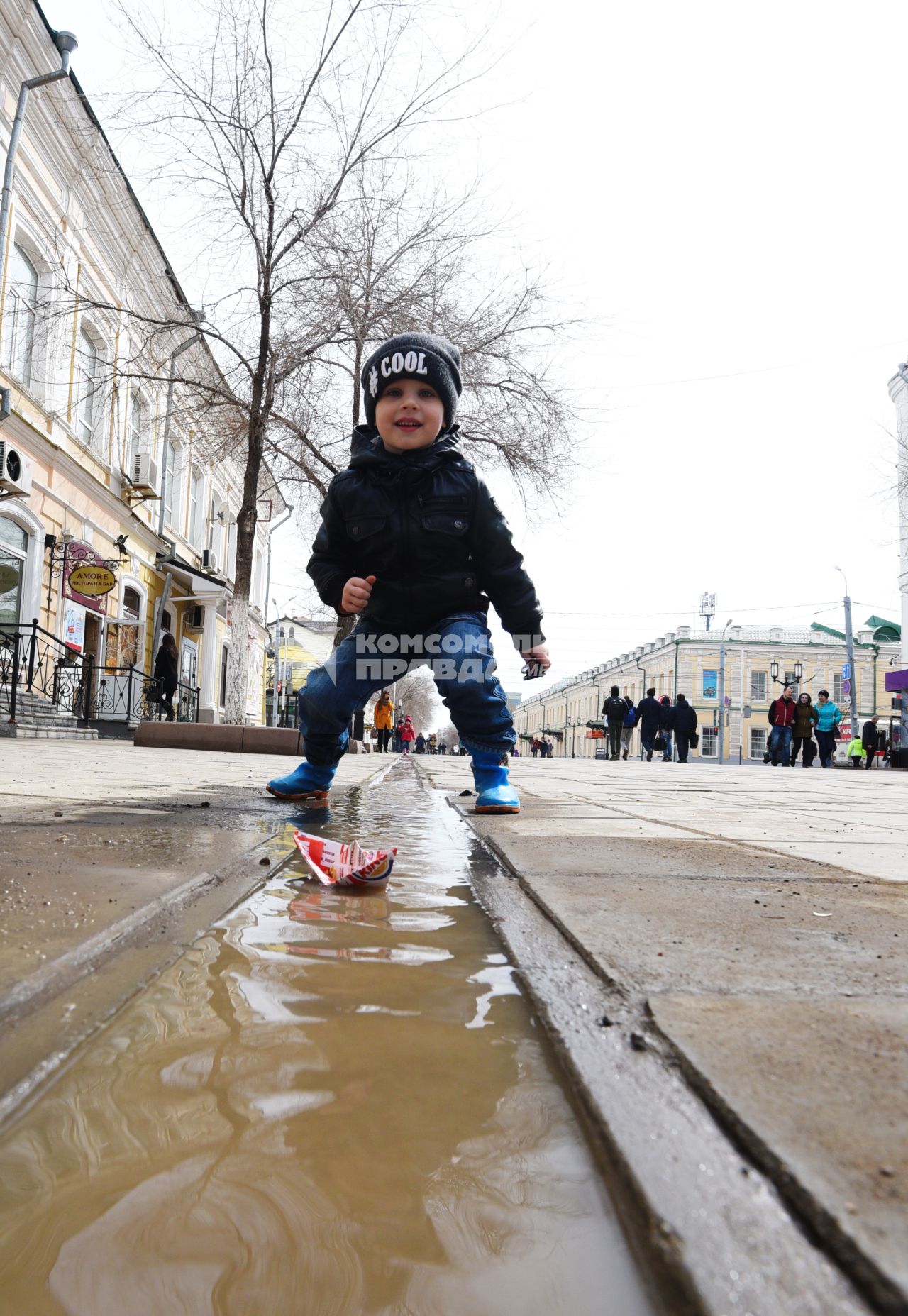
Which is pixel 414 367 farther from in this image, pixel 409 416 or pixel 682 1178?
pixel 682 1178

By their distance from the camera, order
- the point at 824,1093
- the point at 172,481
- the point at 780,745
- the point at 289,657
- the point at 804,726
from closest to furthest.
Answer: the point at 824,1093 < the point at 804,726 < the point at 780,745 < the point at 172,481 < the point at 289,657

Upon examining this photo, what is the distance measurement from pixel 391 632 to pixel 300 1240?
2.75 m

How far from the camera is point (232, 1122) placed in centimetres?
63

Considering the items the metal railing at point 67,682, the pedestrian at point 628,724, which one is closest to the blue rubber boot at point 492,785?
the metal railing at point 67,682

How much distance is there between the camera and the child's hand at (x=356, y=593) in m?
2.98

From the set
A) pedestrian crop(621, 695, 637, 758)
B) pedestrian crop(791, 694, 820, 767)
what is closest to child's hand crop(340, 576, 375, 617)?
pedestrian crop(791, 694, 820, 767)

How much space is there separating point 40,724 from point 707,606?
52.9 m

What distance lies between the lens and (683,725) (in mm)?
20828

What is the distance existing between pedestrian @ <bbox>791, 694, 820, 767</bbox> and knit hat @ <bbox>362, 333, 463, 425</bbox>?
1610 centimetres

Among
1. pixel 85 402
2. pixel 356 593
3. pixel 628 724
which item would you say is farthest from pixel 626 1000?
pixel 628 724

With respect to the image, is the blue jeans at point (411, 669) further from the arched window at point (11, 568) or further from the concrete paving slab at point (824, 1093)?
the arched window at point (11, 568)

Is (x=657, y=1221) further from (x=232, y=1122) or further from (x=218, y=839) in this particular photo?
(x=218, y=839)

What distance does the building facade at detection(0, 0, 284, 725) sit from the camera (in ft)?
42.8

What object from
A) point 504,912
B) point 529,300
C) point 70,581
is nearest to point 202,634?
point 70,581
